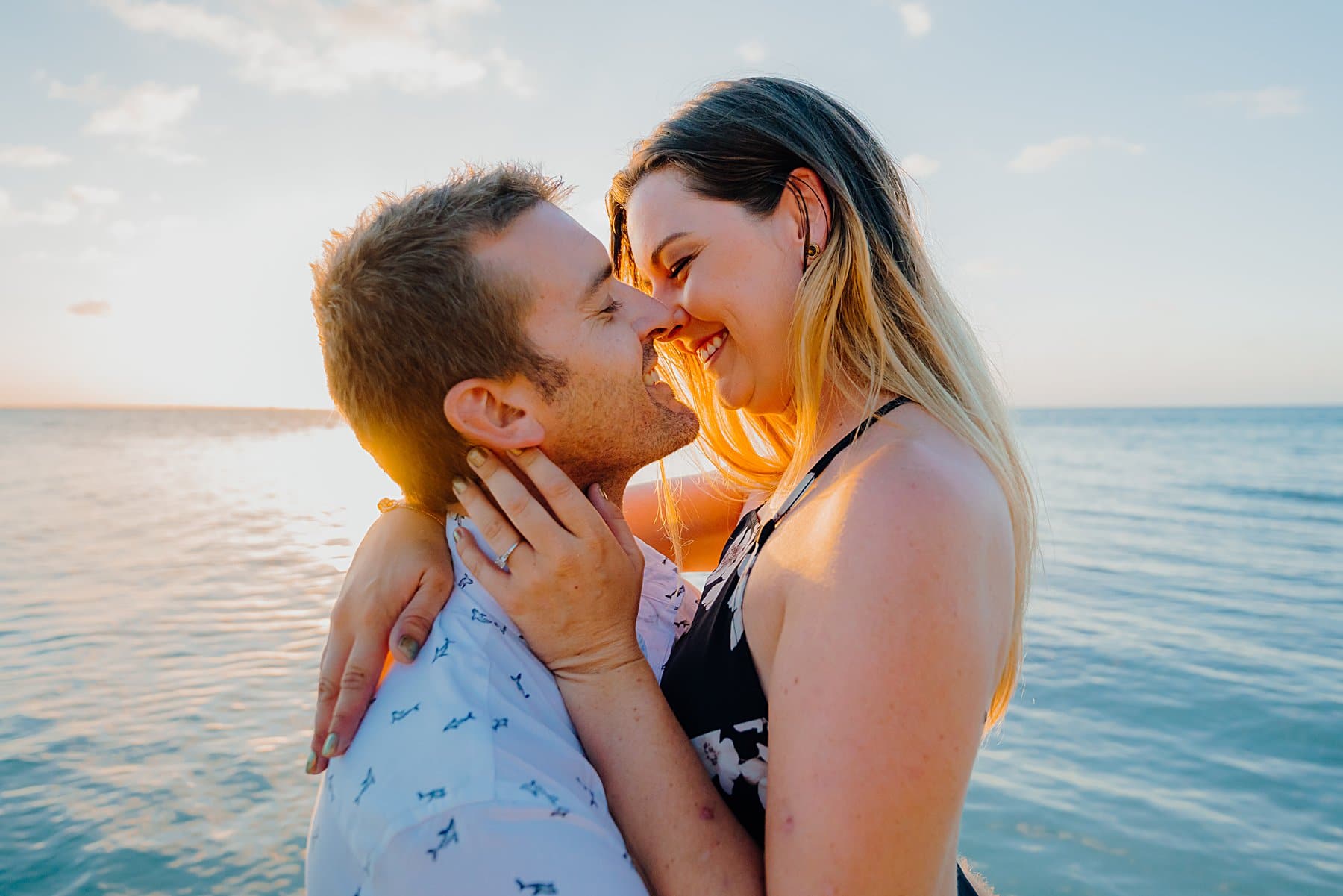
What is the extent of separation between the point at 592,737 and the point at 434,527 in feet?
2.61

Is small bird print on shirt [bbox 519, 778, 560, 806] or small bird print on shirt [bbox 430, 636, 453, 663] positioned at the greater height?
small bird print on shirt [bbox 430, 636, 453, 663]

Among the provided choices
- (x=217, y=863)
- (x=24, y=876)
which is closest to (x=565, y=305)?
(x=217, y=863)

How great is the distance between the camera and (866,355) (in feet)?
7.95

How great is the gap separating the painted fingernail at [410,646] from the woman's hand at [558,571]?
197 millimetres

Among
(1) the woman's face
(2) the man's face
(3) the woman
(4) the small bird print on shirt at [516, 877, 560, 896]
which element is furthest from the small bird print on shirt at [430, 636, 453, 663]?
(1) the woman's face

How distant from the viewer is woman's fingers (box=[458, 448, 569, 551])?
2062 millimetres

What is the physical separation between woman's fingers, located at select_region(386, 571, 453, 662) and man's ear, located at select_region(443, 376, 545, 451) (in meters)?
0.36

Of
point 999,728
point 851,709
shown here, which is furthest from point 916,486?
A: point 999,728

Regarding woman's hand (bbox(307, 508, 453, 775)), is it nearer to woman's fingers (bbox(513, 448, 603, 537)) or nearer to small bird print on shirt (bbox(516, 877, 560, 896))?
woman's fingers (bbox(513, 448, 603, 537))

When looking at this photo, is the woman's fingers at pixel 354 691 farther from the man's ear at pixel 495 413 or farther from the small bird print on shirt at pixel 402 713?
the man's ear at pixel 495 413

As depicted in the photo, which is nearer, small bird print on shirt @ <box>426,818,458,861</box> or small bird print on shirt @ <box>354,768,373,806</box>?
small bird print on shirt @ <box>426,818,458,861</box>

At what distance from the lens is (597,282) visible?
2.44 meters

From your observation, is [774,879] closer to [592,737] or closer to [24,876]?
[592,737]

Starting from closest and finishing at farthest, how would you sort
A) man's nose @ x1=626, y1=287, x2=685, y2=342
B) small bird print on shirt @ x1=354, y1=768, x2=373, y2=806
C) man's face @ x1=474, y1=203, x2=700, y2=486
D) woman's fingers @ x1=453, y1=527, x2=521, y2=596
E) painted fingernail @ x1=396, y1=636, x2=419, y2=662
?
small bird print on shirt @ x1=354, y1=768, x2=373, y2=806 → painted fingernail @ x1=396, y1=636, x2=419, y2=662 → woman's fingers @ x1=453, y1=527, x2=521, y2=596 → man's face @ x1=474, y1=203, x2=700, y2=486 → man's nose @ x1=626, y1=287, x2=685, y2=342
